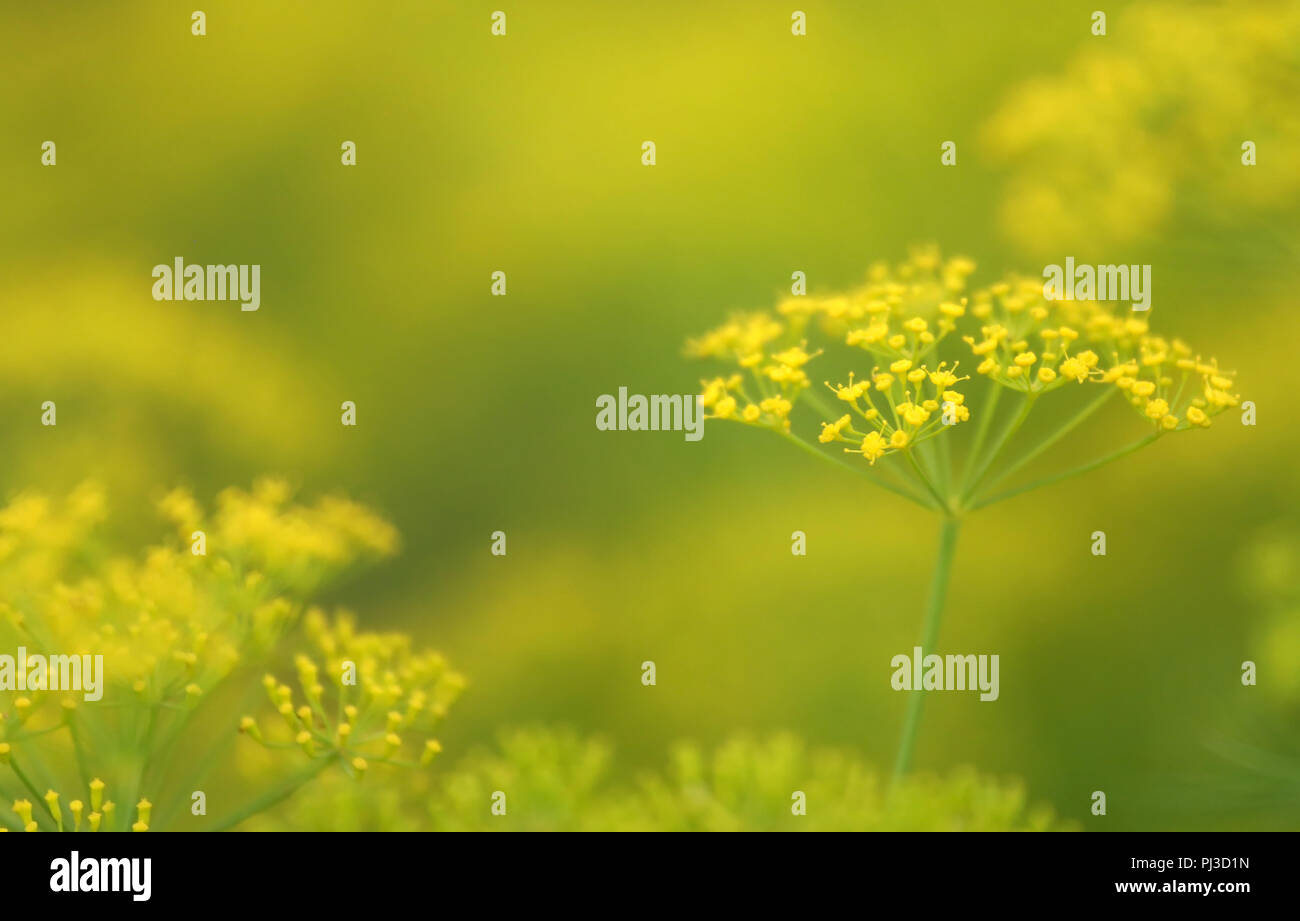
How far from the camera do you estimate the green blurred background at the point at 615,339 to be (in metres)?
2.96

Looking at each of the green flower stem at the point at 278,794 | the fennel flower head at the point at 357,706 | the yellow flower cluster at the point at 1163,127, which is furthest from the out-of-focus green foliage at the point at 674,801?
the yellow flower cluster at the point at 1163,127

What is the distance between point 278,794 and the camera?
177 centimetres

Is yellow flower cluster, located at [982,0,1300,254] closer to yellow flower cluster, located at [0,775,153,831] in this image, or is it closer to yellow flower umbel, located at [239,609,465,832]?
yellow flower umbel, located at [239,609,465,832]

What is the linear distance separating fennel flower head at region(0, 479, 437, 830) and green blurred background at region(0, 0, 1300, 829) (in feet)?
3.02

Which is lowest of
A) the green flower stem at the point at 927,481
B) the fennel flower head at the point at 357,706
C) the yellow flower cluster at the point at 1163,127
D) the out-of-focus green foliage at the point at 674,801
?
the out-of-focus green foliage at the point at 674,801

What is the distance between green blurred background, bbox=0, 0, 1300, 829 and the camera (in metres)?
2.96

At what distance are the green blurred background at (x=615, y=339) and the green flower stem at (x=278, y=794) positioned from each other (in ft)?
4.09

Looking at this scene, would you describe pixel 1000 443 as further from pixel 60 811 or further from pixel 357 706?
pixel 60 811

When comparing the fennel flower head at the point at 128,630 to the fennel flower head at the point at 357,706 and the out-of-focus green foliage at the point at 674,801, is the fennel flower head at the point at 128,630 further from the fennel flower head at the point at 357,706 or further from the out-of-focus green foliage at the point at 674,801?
the out-of-focus green foliage at the point at 674,801

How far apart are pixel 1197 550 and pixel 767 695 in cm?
118

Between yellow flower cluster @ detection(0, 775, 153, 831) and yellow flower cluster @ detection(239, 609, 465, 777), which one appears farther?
yellow flower cluster @ detection(239, 609, 465, 777)

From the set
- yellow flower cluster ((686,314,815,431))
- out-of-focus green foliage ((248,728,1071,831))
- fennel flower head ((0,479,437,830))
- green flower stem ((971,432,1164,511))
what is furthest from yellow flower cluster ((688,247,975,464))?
fennel flower head ((0,479,437,830))
